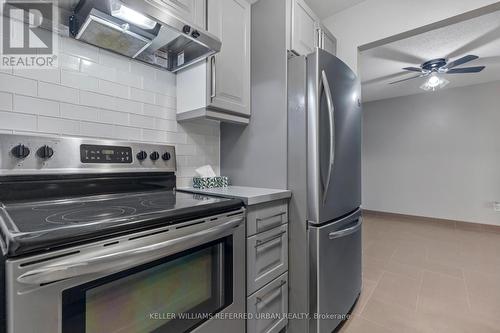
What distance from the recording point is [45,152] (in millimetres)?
1050

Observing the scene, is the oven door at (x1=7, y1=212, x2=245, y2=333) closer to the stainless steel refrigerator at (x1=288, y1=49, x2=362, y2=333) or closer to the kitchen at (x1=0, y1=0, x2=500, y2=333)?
the kitchen at (x1=0, y1=0, x2=500, y2=333)

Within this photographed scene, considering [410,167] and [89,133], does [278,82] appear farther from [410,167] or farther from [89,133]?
[410,167]

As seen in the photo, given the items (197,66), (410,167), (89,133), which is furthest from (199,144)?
(410,167)

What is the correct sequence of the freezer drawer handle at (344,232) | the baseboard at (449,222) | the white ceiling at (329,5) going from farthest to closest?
the baseboard at (449,222), the white ceiling at (329,5), the freezer drawer handle at (344,232)

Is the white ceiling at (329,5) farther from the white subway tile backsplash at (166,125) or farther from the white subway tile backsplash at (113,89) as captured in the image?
the white subway tile backsplash at (113,89)

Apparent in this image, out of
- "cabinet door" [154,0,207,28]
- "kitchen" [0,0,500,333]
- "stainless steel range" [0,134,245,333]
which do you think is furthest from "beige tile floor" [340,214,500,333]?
"cabinet door" [154,0,207,28]

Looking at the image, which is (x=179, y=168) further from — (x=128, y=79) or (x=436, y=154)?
(x=436, y=154)

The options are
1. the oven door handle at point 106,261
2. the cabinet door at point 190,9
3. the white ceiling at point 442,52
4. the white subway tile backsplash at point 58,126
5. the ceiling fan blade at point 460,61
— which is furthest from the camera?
the ceiling fan blade at point 460,61

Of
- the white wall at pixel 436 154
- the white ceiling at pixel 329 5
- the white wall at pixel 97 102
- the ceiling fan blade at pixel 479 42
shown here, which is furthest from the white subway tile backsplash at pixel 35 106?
the white wall at pixel 436 154

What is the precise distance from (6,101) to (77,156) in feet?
1.12

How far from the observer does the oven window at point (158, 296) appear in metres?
0.69

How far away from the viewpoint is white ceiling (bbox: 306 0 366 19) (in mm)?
1989

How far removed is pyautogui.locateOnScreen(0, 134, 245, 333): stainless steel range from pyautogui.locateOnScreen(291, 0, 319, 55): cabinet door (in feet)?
3.94

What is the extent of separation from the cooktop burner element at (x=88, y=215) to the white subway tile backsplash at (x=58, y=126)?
19.0 inches
